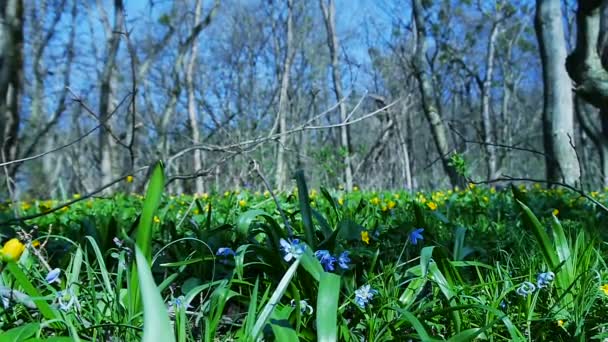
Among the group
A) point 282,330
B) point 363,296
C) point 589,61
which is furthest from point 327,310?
point 589,61

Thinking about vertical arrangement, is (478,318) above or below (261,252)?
below

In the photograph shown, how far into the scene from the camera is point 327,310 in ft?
3.70

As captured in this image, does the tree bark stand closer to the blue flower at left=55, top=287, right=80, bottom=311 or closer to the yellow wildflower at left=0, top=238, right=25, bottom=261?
the blue flower at left=55, top=287, right=80, bottom=311

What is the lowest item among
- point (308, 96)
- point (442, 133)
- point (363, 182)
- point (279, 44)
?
point (363, 182)

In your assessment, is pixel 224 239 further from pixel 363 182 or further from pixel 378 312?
pixel 363 182

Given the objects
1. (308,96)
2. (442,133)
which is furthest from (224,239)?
(308,96)

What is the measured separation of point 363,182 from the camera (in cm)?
1240

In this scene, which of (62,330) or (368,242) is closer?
(62,330)

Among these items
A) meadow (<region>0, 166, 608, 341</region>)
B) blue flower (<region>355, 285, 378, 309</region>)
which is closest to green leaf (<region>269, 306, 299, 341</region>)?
meadow (<region>0, 166, 608, 341</region>)

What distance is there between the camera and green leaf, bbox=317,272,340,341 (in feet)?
3.62

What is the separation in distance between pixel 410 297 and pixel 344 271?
0.22 m

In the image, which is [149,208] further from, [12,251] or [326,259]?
[326,259]

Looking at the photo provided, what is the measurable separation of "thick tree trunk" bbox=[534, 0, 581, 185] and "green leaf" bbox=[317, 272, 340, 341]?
5.80 meters

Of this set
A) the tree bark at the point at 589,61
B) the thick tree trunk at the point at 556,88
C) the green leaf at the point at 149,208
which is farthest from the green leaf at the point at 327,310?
the thick tree trunk at the point at 556,88
